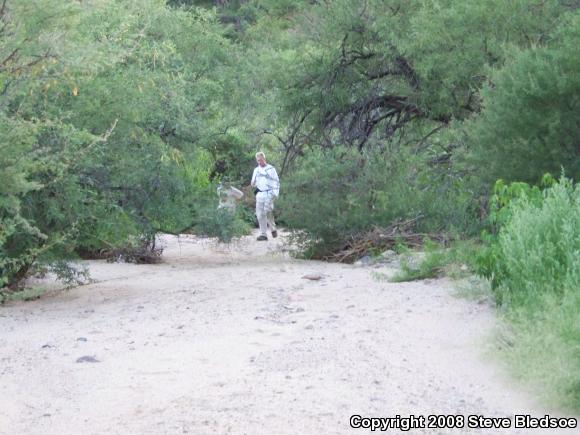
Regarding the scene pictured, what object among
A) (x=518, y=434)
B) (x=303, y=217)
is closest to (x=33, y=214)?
(x=303, y=217)

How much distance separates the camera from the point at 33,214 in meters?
13.2

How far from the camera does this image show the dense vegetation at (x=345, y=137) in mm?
9891

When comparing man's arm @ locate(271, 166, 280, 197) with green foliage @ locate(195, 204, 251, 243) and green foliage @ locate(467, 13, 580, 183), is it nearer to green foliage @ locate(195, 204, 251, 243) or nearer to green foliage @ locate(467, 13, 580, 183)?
green foliage @ locate(195, 204, 251, 243)

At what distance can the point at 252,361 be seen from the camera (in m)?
8.30

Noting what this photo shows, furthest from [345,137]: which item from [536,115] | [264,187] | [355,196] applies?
[536,115]

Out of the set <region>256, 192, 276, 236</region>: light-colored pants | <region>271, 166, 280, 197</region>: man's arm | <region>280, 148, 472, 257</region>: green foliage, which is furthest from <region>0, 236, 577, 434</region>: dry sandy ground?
<region>256, 192, 276, 236</region>: light-colored pants

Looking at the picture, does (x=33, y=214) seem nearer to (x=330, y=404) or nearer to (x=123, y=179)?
(x=123, y=179)

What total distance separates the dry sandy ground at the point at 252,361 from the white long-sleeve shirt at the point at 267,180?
7.39 m

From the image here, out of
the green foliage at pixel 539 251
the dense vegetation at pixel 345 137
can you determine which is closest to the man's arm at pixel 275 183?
the dense vegetation at pixel 345 137

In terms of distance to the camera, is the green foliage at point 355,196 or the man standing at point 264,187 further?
the man standing at point 264,187

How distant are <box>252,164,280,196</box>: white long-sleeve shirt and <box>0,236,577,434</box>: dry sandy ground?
739 centimetres

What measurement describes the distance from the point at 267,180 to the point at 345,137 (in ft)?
5.75

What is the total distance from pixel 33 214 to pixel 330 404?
23.8 ft

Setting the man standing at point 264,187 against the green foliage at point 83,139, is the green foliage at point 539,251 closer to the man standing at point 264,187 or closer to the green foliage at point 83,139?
the green foliage at point 83,139
